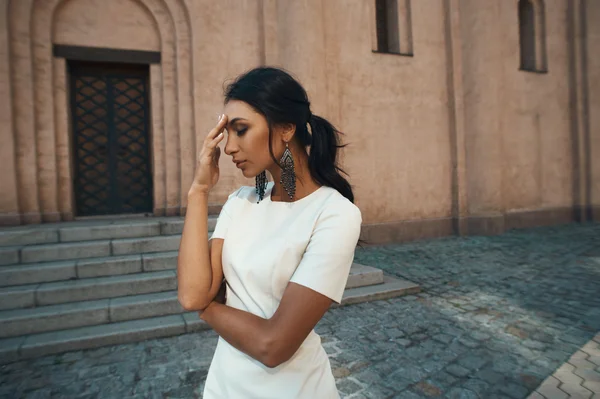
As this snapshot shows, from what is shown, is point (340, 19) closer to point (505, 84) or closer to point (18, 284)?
point (505, 84)

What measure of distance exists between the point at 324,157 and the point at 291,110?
240 millimetres

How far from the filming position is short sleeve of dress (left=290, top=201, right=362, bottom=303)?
3.64 feet

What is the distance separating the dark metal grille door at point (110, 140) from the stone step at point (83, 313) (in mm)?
3710

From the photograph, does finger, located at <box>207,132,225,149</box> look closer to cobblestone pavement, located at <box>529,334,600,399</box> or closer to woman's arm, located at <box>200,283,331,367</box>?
woman's arm, located at <box>200,283,331,367</box>

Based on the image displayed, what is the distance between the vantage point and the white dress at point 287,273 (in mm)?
1147

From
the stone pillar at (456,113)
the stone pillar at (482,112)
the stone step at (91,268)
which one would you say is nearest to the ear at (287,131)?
the stone step at (91,268)

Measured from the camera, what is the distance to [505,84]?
1041 centimetres

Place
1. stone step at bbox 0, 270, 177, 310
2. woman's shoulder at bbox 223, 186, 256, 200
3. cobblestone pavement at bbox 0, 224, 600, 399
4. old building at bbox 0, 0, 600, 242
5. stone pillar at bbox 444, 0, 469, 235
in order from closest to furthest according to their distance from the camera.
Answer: woman's shoulder at bbox 223, 186, 256, 200, cobblestone pavement at bbox 0, 224, 600, 399, stone step at bbox 0, 270, 177, 310, old building at bbox 0, 0, 600, 242, stone pillar at bbox 444, 0, 469, 235

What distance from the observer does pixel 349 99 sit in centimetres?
895

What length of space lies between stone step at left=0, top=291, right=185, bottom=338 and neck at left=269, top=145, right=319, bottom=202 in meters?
3.66

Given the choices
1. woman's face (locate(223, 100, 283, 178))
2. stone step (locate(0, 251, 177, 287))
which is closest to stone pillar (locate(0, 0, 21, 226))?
stone step (locate(0, 251, 177, 287))

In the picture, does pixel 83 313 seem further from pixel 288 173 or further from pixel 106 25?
pixel 106 25

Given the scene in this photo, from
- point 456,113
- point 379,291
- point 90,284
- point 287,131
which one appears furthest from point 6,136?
point 456,113

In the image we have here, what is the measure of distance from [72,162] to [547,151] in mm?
13509
